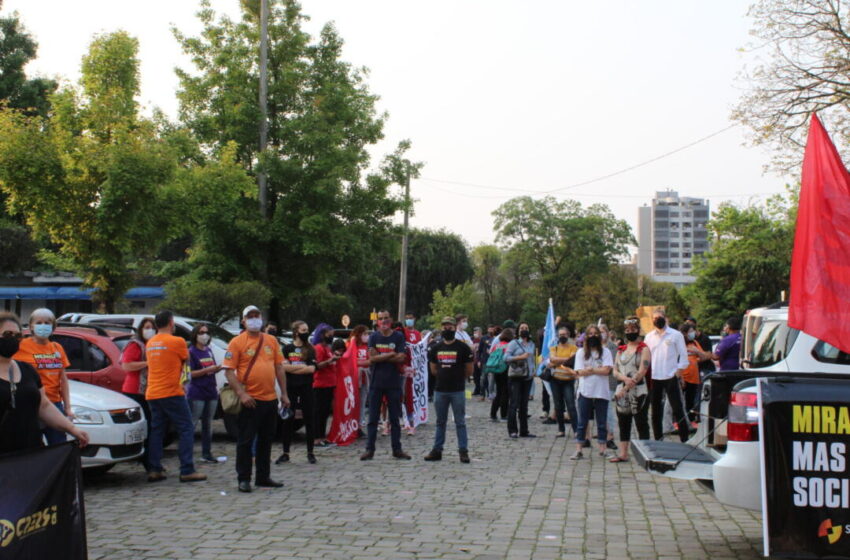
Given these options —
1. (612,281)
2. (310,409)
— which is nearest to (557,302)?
(612,281)

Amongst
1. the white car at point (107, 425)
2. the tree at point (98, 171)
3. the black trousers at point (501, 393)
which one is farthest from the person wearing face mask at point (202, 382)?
the tree at point (98, 171)

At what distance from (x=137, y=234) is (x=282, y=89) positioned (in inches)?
495

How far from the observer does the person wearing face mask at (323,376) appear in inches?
500

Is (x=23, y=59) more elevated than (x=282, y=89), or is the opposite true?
(x=23, y=59)

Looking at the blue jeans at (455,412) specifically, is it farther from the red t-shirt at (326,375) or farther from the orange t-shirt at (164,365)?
the orange t-shirt at (164,365)

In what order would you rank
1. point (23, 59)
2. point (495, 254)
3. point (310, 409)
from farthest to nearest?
point (495, 254), point (23, 59), point (310, 409)

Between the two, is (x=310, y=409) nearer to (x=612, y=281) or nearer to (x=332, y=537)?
(x=332, y=537)

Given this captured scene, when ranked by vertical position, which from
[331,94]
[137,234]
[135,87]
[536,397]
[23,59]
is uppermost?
[23,59]

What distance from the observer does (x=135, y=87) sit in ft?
63.5

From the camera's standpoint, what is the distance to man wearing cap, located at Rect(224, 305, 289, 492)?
9219 mm

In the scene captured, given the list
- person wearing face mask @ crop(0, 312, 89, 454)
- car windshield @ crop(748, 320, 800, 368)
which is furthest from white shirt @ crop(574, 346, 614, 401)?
person wearing face mask @ crop(0, 312, 89, 454)

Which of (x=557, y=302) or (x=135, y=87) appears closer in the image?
(x=135, y=87)

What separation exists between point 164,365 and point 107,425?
861 mm

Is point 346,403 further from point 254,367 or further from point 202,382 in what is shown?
point 254,367
